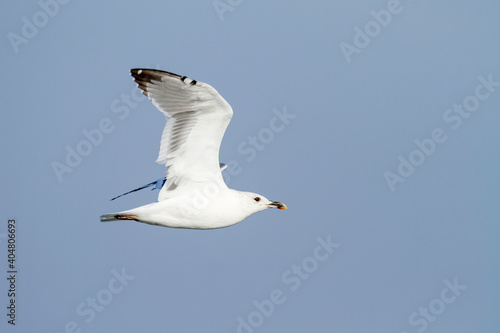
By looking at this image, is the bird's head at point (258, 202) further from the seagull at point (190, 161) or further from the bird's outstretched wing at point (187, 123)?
the bird's outstretched wing at point (187, 123)

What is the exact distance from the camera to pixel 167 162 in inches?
547

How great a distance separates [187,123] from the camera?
532 inches

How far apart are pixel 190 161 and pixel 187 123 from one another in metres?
0.62

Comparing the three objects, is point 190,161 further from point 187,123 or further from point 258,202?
point 258,202

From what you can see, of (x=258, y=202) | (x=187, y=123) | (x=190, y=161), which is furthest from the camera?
(x=258, y=202)

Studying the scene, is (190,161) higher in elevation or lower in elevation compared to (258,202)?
higher

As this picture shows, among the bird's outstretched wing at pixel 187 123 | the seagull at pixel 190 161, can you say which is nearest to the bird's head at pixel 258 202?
the seagull at pixel 190 161

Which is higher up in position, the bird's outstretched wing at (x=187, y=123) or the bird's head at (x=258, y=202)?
the bird's outstretched wing at (x=187, y=123)

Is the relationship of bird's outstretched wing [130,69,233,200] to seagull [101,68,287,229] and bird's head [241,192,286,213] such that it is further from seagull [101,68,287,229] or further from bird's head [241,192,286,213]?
bird's head [241,192,286,213]

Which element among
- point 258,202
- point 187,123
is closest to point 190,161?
point 187,123

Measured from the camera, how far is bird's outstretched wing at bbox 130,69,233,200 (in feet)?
43.2

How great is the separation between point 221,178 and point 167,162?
0.81 meters

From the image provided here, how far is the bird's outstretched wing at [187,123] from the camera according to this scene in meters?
13.2

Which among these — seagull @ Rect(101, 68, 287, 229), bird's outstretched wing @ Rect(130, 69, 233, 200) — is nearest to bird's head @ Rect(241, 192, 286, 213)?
seagull @ Rect(101, 68, 287, 229)
